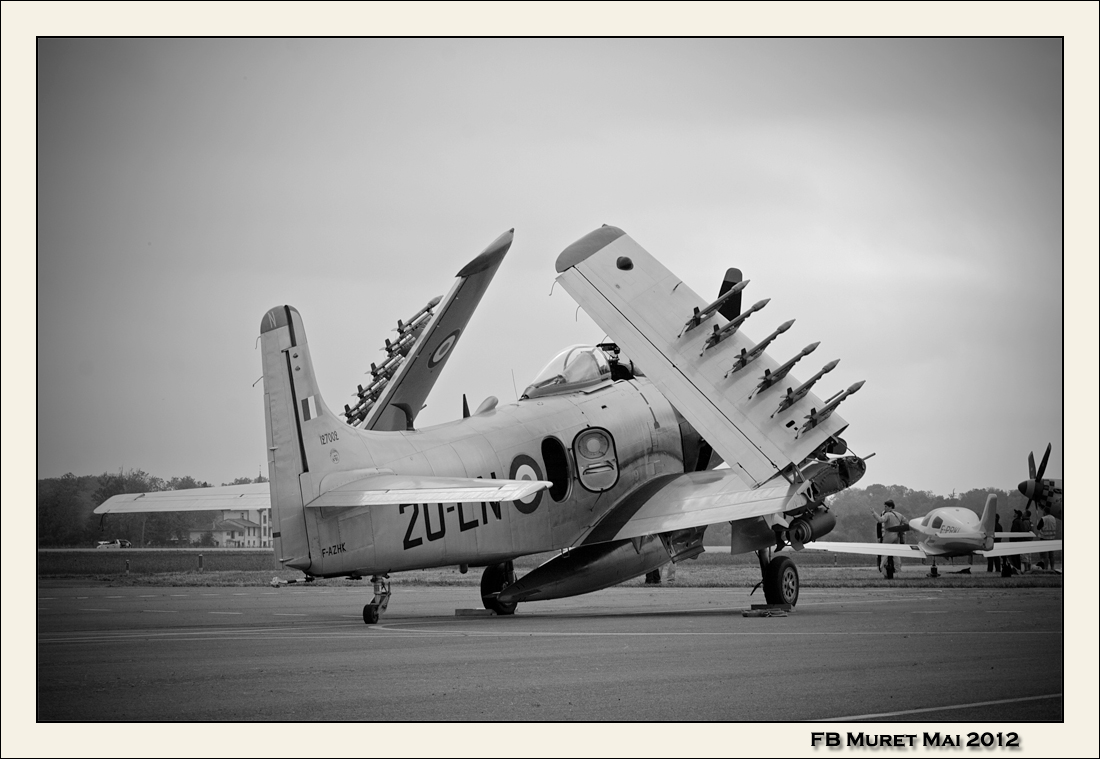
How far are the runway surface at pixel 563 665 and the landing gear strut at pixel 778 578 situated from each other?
506 millimetres

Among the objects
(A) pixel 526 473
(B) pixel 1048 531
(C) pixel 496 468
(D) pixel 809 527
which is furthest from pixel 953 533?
(C) pixel 496 468

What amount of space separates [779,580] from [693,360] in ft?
13.6

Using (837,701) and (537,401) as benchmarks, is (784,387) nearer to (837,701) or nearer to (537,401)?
(537,401)

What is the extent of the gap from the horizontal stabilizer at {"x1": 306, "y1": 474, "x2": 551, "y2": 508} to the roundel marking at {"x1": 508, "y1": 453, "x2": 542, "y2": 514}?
2312 millimetres

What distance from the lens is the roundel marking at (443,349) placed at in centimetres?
1706

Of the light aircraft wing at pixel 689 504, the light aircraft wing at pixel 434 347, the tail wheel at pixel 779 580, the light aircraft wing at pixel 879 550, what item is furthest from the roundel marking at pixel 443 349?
the light aircraft wing at pixel 879 550

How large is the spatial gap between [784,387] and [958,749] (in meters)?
8.79

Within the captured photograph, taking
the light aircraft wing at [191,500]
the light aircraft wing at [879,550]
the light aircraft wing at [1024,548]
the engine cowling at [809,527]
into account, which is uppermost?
the light aircraft wing at [191,500]

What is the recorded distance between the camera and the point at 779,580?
1728cm

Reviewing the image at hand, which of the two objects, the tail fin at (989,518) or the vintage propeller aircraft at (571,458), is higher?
the vintage propeller aircraft at (571,458)

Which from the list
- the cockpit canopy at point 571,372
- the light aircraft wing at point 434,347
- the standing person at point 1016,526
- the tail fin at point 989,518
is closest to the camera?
the light aircraft wing at point 434,347

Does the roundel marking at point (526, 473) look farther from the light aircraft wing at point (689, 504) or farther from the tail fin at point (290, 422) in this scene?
the tail fin at point (290, 422)

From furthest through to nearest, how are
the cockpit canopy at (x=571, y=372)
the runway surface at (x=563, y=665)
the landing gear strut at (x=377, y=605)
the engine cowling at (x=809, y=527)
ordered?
the cockpit canopy at (x=571, y=372), the engine cowling at (x=809, y=527), the landing gear strut at (x=377, y=605), the runway surface at (x=563, y=665)

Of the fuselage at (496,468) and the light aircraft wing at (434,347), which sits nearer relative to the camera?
the fuselage at (496,468)
